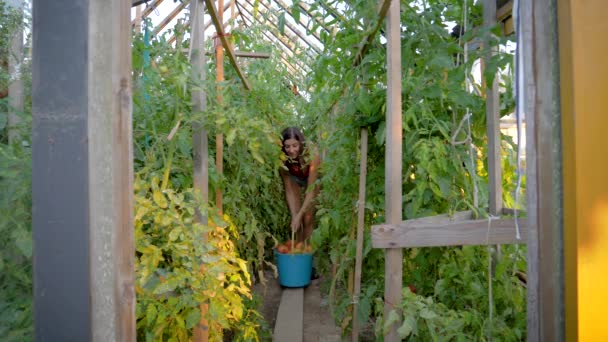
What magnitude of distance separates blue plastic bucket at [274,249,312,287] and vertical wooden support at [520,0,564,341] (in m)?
3.48

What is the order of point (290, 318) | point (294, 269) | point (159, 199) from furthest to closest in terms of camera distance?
point (294, 269) < point (290, 318) < point (159, 199)

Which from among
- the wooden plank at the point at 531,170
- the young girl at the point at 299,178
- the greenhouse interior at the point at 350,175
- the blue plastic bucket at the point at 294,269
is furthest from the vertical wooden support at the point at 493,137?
the blue plastic bucket at the point at 294,269

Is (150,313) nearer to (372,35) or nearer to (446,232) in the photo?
(446,232)

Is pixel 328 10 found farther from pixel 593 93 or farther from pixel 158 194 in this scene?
pixel 593 93

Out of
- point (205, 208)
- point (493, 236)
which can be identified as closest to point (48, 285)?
point (205, 208)

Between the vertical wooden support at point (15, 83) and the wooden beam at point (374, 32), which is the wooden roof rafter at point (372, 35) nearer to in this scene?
the wooden beam at point (374, 32)

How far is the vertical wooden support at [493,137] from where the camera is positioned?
1952 mm

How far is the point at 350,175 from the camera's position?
292 cm

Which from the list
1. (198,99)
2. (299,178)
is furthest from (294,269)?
(198,99)

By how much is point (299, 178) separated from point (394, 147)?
10.3ft

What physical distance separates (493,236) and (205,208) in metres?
1.10

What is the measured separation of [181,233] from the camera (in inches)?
67.1

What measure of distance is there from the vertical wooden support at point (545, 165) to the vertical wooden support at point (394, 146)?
2.77 feet

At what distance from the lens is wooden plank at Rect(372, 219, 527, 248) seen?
1665 mm
